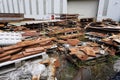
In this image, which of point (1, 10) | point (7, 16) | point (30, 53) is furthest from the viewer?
point (1, 10)

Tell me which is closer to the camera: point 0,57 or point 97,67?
point 0,57

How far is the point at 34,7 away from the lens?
426 inches

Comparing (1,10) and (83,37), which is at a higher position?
(1,10)

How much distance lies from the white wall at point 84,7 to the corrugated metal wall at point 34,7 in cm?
82

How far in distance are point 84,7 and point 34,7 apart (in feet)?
13.3

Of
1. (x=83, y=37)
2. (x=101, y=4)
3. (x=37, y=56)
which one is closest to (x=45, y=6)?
(x=101, y=4)

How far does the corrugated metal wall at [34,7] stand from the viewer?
420 inches

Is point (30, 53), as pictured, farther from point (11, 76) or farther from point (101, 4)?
point (101, 4)

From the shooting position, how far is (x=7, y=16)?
27.5 ft

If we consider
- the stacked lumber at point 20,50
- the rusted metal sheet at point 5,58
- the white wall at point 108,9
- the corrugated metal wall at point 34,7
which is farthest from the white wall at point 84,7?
the rusted metal sheet at point 5,58

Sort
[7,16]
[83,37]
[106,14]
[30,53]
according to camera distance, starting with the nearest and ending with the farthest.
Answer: [30,53], [83,37], [7,16], [106,14]

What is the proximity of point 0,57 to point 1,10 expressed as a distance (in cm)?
865

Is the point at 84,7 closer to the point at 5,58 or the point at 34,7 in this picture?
the point at 34,7

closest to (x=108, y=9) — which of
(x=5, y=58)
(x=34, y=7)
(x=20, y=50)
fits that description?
(x=34, y=7)
